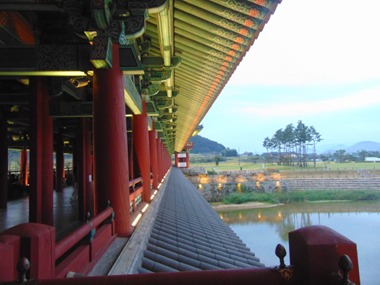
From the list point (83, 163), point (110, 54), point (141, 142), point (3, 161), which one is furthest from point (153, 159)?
point (110, 54)

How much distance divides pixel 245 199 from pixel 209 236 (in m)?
36.1

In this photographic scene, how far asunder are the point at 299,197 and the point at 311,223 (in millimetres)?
10983

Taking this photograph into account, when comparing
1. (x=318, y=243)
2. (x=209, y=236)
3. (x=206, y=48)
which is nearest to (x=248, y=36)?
(x=206, y=48)

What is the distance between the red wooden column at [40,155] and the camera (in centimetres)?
522

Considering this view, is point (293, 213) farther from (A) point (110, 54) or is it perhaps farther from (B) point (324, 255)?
(B) point (324, 255)

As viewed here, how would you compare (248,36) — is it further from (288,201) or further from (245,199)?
(288,201)

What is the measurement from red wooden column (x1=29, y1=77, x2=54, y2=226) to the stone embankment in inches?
1864

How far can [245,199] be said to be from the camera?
3934 centimetres

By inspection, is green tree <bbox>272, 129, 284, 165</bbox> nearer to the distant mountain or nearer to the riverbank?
the riverbank

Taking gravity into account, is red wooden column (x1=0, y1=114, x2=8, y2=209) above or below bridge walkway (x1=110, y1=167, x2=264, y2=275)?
above

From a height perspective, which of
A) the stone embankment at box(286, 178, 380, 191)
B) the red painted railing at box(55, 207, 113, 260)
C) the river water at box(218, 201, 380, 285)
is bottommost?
the river water at box(218, 201, 380, 285)

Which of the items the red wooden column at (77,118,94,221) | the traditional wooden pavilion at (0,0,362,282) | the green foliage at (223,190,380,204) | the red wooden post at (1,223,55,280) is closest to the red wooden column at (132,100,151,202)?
the traditional wooden pavilion at (0,0,362,282)

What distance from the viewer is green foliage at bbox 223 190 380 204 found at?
130 feet

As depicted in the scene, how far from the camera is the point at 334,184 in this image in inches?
1858
